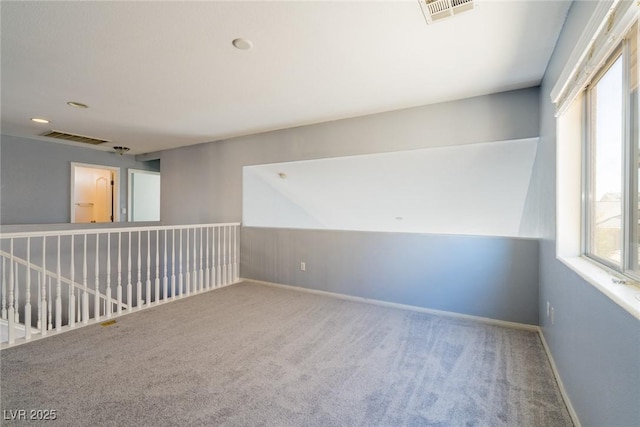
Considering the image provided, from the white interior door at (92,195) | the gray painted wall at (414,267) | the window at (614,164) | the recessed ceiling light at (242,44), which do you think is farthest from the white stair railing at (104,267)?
the window at (614,164)

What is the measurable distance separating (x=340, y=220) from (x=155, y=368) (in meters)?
3.02

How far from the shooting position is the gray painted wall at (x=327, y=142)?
271cm

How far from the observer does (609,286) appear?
1213mm

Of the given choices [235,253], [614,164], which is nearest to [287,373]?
[614,164]

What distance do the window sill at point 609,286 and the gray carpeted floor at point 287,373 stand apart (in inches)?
33.1

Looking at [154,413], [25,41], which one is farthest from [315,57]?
[154,413]

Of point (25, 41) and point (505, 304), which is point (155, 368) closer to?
point (25, 41)

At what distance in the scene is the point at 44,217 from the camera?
4.64 m

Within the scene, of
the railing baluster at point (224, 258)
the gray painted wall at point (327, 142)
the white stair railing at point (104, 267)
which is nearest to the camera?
the gray painted wall at point (327, 142)

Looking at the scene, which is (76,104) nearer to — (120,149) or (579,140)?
(120,149)

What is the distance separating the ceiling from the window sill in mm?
1479

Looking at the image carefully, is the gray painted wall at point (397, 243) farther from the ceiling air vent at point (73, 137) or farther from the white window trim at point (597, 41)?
the ceiling air vent at point (73, 137)

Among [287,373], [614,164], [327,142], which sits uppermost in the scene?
[327,142]

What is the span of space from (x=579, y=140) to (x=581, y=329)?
1.17 metres
